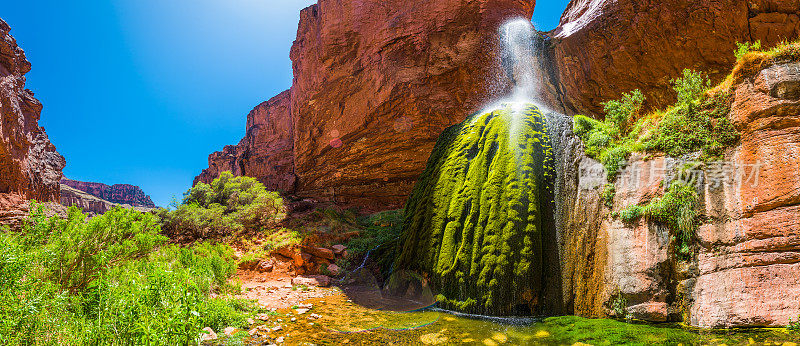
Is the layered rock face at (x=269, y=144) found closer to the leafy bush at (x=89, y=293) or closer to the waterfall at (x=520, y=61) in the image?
the waterfall at (x=520, y=61)

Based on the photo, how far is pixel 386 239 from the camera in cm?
1140

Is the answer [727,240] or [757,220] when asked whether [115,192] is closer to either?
[727,240]

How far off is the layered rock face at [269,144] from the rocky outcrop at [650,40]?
22459mm

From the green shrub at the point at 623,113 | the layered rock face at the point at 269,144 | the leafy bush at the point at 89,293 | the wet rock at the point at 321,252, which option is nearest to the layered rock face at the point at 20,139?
the wet rock at the point at 321,252

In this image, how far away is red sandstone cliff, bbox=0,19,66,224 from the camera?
12.1 metres

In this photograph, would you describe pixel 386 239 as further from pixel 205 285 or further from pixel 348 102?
pixel 348 102

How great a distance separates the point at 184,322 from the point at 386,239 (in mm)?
8695

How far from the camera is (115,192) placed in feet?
230

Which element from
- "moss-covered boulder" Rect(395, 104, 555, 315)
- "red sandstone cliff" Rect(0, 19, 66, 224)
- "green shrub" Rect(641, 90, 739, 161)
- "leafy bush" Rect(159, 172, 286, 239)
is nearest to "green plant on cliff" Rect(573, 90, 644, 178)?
"green shrub" Rect(641, 90, 739, 161)

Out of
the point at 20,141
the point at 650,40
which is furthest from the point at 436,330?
the point at 20,141

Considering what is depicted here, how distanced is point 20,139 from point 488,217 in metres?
19.3

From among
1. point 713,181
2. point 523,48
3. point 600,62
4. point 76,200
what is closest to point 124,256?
point 713,181

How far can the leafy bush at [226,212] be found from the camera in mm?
13359

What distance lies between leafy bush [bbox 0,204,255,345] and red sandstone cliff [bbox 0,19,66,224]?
1171cm
